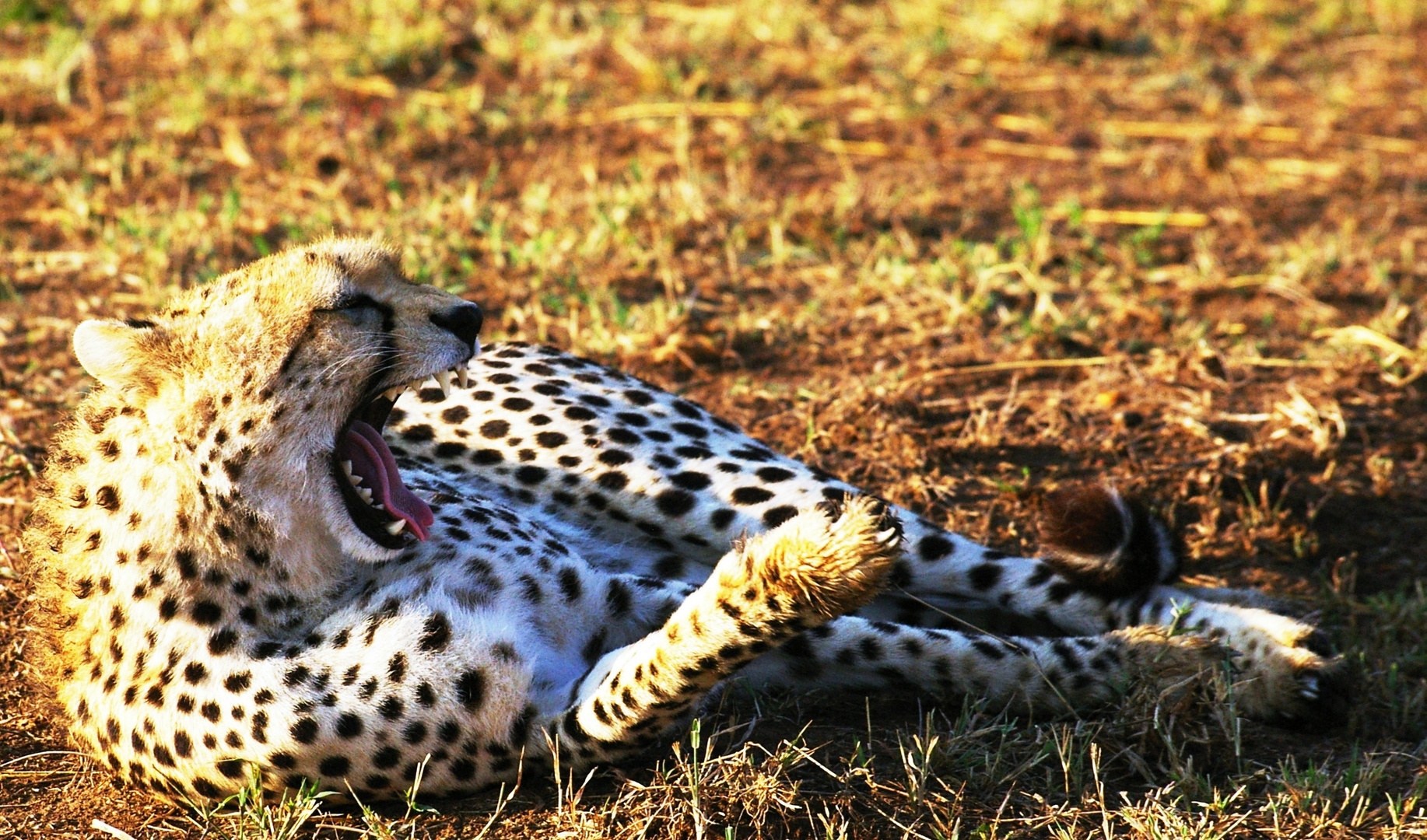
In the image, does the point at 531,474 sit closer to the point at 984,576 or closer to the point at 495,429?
the point at 495,429

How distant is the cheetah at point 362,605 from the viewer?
2.54 meters

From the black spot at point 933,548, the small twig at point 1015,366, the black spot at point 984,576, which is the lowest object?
the black spot at point 984,576

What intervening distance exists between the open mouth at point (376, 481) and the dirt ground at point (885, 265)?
19.1 inches

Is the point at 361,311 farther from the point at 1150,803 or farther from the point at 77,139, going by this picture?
the point at 77,139

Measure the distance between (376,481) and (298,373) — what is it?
245mm

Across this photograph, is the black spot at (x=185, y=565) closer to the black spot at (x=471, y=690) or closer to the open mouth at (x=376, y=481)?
the open mouth at (x=376, y=481)

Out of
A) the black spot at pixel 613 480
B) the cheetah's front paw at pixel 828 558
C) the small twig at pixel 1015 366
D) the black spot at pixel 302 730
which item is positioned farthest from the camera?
the small twig at pixel 1015 366

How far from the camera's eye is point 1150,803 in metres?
2.66

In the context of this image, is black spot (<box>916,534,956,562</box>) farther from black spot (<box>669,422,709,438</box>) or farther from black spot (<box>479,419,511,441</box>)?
black spot (<box>479,419,511,441</box>)

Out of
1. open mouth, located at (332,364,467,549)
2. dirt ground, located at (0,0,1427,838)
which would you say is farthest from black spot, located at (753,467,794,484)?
open mouth, located at (332,364,467,549)

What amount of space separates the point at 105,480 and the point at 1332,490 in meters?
2.83

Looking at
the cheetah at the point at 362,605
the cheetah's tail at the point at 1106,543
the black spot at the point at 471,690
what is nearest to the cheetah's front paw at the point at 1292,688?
the cheetah at the point at 362,605

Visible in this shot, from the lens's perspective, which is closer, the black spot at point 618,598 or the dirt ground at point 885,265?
the dirt ground at point 885,265

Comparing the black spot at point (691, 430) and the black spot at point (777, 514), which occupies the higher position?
the black spot at point (691, 430)
